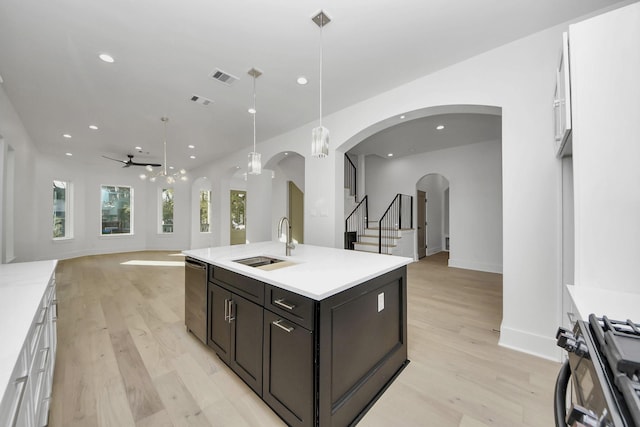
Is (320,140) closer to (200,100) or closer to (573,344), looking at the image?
(573,344)

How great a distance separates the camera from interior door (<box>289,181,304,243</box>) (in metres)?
7.77

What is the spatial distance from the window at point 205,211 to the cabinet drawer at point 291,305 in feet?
26.8

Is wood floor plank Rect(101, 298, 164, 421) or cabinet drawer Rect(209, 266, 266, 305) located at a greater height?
cabinet drawer Rect(209, 266, 266, 305)

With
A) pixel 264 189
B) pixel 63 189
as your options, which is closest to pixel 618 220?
pixel 264 189

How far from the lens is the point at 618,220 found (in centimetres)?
128

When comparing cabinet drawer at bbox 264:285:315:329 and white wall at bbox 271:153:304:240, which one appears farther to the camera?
white wall at bbox 271:153:304:240

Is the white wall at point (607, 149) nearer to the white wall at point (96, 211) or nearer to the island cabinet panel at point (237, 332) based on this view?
the island cabinet panel at point (237, 332)

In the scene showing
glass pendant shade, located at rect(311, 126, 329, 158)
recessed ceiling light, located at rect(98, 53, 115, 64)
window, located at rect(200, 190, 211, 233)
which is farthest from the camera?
window, located at rect(200, 190, 211, 233)

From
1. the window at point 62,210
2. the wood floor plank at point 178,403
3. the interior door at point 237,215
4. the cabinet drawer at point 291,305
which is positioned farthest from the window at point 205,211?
the cabinet drawer at point 291,305

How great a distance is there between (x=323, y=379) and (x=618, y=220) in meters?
1.78

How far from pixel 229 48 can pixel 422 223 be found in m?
6.86

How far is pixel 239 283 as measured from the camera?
1854 millimetres

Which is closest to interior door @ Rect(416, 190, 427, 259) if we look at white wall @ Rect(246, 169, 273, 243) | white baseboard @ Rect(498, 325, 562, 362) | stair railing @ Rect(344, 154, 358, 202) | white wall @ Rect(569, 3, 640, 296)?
stair railing @ Rect(344, 154, 358, 202)

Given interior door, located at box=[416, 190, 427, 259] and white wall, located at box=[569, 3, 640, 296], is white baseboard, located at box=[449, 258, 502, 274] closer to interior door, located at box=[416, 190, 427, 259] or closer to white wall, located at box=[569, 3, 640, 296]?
interior door, located at box=[416, 190, 427, 259]
